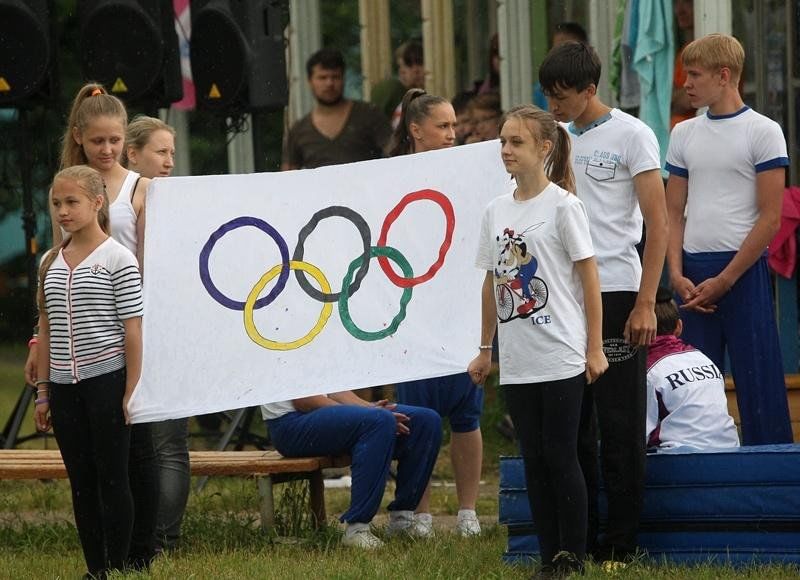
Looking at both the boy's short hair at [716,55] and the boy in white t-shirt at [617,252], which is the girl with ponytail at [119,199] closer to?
the boy in white t-shirt at [617,252]

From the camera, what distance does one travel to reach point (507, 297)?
5922 millimetres

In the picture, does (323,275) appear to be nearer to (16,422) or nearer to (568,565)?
(568,565)

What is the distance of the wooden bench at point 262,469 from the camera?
7254mm

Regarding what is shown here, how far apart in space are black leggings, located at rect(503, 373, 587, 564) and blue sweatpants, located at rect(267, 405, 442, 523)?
127cm

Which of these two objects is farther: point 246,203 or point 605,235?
point 246,203

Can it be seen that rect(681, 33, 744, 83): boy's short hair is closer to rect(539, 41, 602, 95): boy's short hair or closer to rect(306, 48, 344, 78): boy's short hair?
rect(539, 41, 602, 95): boy's short hair

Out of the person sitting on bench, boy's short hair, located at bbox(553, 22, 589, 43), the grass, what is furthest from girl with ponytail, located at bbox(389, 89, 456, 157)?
boy's short hair, located at bbox(553, 22, 589, 43)

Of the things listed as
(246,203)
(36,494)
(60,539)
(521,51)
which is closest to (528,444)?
(246,203)

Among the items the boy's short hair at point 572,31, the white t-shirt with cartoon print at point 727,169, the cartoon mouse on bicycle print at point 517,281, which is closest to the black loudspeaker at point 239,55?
the boy's short hair at point 572,31

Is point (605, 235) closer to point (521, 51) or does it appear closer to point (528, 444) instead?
point (528, 444)

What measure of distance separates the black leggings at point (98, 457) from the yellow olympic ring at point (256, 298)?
1.04 metres

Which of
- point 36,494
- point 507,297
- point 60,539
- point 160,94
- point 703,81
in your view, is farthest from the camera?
point 160,94

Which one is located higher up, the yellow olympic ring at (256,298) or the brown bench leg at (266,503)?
the yellow olympic ring at (256,298)

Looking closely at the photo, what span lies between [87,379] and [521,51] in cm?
647
